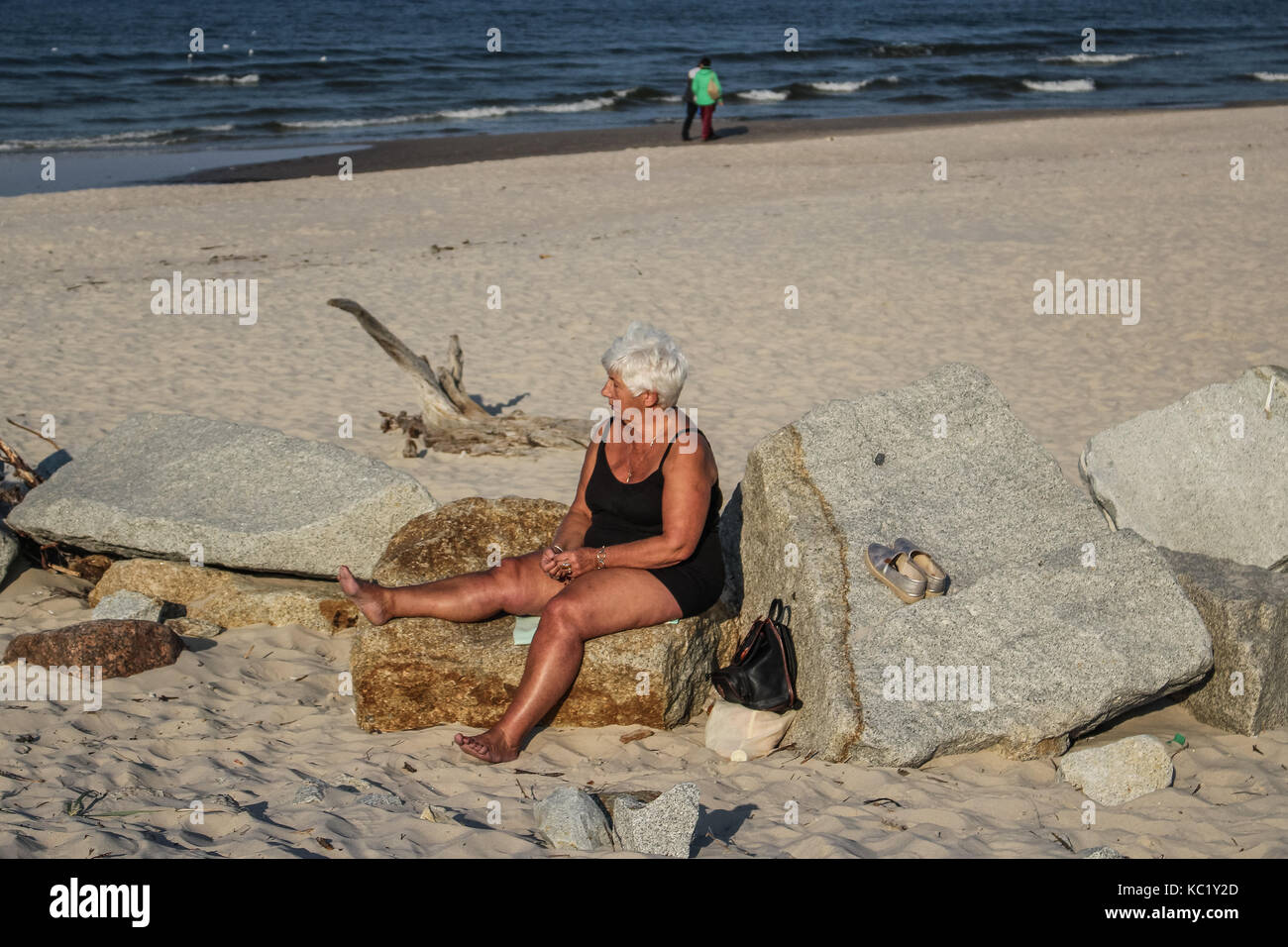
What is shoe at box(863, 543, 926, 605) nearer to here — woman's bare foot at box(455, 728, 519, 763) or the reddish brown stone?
woman's bare foot at box(455, 728, 519, 763)

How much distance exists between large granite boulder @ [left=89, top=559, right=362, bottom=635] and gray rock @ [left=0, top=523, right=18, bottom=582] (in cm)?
47

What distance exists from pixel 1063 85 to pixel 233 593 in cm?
3371

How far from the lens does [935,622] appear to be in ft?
16.0

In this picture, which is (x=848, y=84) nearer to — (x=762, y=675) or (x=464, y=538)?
(x=464, y=538)

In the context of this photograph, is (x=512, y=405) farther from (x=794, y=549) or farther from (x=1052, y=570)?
(x=1052, y=570)

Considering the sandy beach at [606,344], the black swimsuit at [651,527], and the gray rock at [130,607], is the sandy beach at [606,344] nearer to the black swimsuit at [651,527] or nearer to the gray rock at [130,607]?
the gray rock at [130,607]

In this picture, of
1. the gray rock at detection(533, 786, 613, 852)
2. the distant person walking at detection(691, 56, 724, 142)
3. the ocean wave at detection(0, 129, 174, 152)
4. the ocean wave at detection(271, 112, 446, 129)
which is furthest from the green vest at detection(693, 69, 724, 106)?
the gray rock at detection(533, 786, 613, 852)

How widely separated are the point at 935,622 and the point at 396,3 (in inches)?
2239

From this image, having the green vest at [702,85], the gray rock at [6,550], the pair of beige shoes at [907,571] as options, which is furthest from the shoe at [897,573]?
the green vest at [702,85]

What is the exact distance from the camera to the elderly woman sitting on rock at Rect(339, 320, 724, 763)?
481 cm

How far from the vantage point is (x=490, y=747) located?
4.64 meters

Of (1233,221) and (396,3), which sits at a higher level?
(396,3)

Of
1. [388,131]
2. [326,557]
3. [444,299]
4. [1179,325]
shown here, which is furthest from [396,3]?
[326,557]

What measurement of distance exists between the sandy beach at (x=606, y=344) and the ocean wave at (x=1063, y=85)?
9.40m
